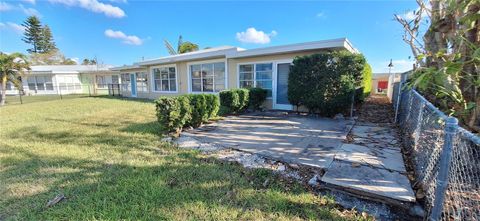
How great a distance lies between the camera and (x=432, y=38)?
505 cm

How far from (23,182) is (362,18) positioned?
11.7m

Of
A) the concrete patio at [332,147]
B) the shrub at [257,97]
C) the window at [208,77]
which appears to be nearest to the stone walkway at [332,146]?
the concrete patio at [332,147]

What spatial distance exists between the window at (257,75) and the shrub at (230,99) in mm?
2081

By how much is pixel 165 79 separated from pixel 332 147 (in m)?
12.5

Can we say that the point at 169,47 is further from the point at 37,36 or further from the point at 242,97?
the point at 37,36

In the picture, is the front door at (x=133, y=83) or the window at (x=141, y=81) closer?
the window at (x=141, y=81)

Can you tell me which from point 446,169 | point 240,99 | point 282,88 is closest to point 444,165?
point 446,169

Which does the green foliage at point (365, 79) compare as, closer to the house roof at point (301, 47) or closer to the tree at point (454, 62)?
the house roof at point (301, 47)

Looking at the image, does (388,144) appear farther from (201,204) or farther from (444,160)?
(201,204)

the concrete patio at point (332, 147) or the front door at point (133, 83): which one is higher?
the front door at point (133, 83)

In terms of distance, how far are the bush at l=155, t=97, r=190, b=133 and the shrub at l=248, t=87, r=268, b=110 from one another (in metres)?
3.38

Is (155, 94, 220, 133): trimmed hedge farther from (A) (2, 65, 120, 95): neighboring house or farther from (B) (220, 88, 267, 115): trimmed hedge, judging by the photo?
(A) (2, 65, 120, 95): neighboring house

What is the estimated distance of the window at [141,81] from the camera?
16.0m

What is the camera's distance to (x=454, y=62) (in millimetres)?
1797
